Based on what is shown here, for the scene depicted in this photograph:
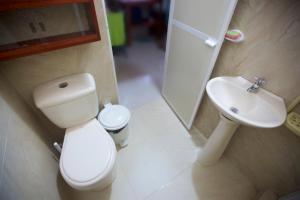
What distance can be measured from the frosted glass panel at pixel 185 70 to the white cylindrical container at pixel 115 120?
64 cm

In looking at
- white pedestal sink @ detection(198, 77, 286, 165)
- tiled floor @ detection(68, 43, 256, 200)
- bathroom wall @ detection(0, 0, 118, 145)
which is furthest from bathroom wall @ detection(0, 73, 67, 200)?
white pedestal sink @ detection(198, 77, 286, 165)

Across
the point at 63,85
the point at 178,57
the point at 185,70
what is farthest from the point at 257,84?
the point at 63,85

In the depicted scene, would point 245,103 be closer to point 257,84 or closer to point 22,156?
point 257,84

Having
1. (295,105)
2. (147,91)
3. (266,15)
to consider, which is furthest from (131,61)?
(295,105)

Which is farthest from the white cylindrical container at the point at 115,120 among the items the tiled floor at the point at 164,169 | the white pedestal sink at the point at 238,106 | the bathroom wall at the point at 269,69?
the bathroom wall at the point at 269,69

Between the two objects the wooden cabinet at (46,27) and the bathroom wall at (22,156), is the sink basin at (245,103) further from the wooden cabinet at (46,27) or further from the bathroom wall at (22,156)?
the bathroom wall at (22,156)

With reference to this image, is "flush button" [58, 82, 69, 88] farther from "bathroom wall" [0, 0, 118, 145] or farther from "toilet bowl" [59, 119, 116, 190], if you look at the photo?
"toilet bowl" [59, 119, 116, 190]

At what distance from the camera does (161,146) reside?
1525mm

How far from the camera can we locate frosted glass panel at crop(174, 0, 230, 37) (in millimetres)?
922

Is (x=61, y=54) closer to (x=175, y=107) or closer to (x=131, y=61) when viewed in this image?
(x=175, y=107)

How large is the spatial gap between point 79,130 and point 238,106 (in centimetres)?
117

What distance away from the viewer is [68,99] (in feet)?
3.21

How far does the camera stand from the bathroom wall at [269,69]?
2.51 ft

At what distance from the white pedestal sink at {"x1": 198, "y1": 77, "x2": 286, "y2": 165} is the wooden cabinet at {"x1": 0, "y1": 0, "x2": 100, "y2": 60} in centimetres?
87
